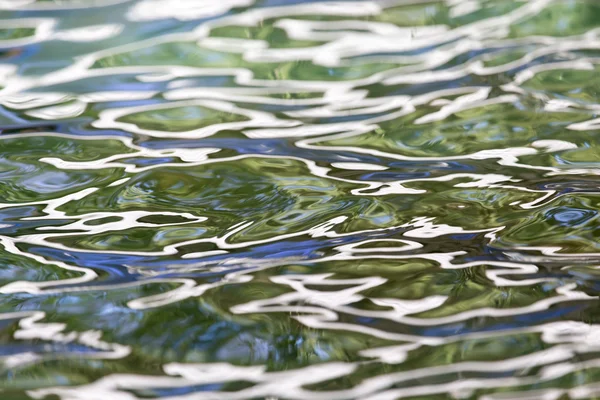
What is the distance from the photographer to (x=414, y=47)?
2.08 m

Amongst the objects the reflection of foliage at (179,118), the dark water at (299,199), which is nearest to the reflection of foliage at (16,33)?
the dark water at (299,199)

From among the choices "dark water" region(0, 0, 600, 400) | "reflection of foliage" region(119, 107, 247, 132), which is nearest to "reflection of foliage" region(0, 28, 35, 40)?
"dark water" region(0, 0, 600, 400)

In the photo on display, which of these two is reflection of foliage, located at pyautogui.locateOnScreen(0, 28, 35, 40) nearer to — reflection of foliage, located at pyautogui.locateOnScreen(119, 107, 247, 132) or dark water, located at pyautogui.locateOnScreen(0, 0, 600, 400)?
dark water, located at pyautogui.locateOnScreen(0, 0, 600, 400)

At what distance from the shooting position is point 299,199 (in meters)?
1.40

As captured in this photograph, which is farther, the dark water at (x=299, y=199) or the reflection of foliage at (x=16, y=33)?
the reflection of foliage at (x=16, y=33)

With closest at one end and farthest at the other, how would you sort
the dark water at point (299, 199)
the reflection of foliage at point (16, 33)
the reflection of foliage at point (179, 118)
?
the dark water at point (299, 199) < the reflection of foliage at point (179, 118) < the reflection of foliage at point (16, 33)

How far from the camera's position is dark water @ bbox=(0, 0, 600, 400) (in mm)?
1001

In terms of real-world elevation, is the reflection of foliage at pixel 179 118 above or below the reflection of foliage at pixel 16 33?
below

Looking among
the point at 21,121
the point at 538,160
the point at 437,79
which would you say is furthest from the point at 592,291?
the point at 21,121

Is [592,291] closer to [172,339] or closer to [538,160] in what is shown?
[538,160]

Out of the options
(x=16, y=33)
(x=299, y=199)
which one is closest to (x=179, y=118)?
(x=299, y=199)

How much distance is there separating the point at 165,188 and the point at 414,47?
0.91 meters

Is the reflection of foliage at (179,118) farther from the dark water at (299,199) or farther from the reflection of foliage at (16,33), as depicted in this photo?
the reflection of foliage at (16,33)

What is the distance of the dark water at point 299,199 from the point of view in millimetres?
1001
